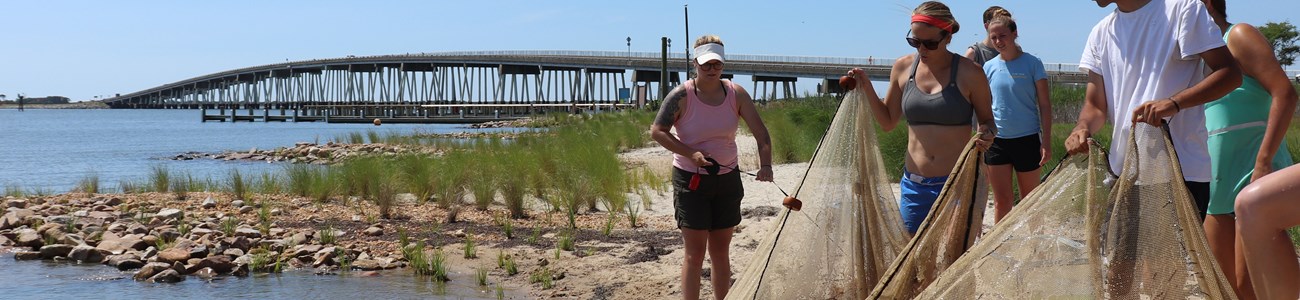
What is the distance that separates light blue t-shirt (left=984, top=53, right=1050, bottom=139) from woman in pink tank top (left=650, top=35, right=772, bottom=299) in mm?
1392

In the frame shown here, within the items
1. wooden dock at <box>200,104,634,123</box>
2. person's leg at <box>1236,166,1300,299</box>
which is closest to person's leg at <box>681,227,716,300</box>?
person's leg at <box>1236,166,1300,299</box>

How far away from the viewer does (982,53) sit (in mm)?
6434

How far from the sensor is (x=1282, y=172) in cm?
303

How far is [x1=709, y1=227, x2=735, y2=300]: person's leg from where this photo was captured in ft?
17.2

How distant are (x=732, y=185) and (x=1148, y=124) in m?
1.96

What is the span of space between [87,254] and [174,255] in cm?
111

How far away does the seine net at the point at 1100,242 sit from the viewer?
3406mm

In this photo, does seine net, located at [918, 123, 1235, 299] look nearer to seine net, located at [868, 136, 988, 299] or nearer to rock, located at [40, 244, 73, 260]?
seine net, located at [868, 136, 988, 299]

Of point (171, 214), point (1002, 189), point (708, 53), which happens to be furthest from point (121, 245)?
point (1002, 189)

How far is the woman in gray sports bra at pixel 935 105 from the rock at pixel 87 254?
717 cm

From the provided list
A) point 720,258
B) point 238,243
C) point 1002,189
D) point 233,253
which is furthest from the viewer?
point 238,243

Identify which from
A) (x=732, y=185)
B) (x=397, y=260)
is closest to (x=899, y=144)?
(x=397, y=260)

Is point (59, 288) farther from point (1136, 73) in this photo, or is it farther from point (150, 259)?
point (1136, 73)

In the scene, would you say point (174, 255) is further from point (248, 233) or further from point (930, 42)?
point (930, 42)
